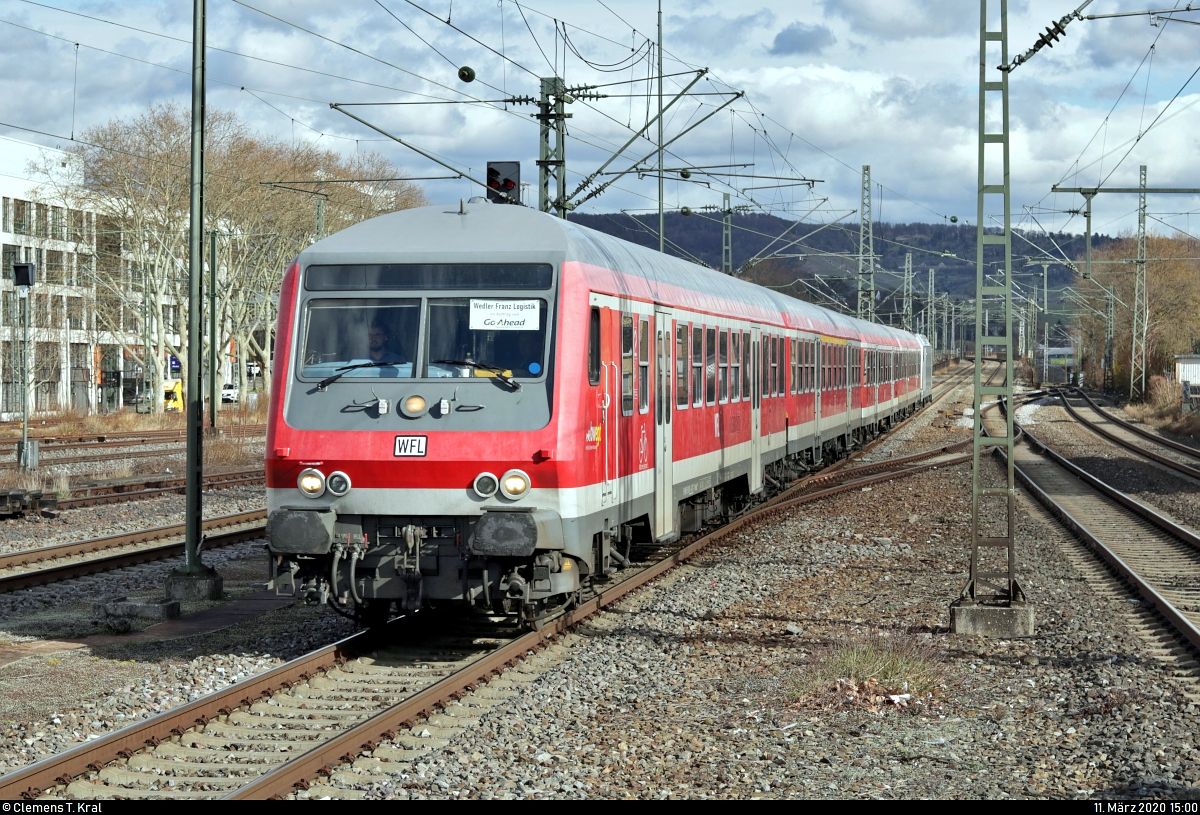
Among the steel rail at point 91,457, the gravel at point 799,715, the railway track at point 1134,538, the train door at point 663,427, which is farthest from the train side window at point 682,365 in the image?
the steel rail at point 91,457

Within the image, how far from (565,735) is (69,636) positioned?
17.4ft

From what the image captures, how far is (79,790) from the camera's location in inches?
255

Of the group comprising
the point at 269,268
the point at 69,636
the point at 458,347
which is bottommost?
the point at 69,636

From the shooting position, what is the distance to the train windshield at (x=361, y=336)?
9664 millimetres

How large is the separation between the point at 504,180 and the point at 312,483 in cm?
993

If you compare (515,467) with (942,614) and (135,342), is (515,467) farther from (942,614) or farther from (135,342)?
(135,342)

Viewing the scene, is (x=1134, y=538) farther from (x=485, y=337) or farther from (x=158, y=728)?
(x=158, y=728)

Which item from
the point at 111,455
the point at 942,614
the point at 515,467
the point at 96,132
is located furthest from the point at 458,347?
the point at 96,132

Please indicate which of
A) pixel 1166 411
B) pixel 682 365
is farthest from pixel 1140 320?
pixel 682 365

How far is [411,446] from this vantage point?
9.39m

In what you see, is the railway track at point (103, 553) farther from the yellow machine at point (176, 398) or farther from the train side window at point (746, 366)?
the yellow machine at point (176, 398)

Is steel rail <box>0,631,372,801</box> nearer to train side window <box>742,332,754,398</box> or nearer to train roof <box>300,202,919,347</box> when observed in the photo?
train roof <box>300,202,919,347</box>

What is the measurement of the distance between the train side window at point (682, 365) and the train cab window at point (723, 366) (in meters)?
1.73

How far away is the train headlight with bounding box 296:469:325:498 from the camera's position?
9.51 m
